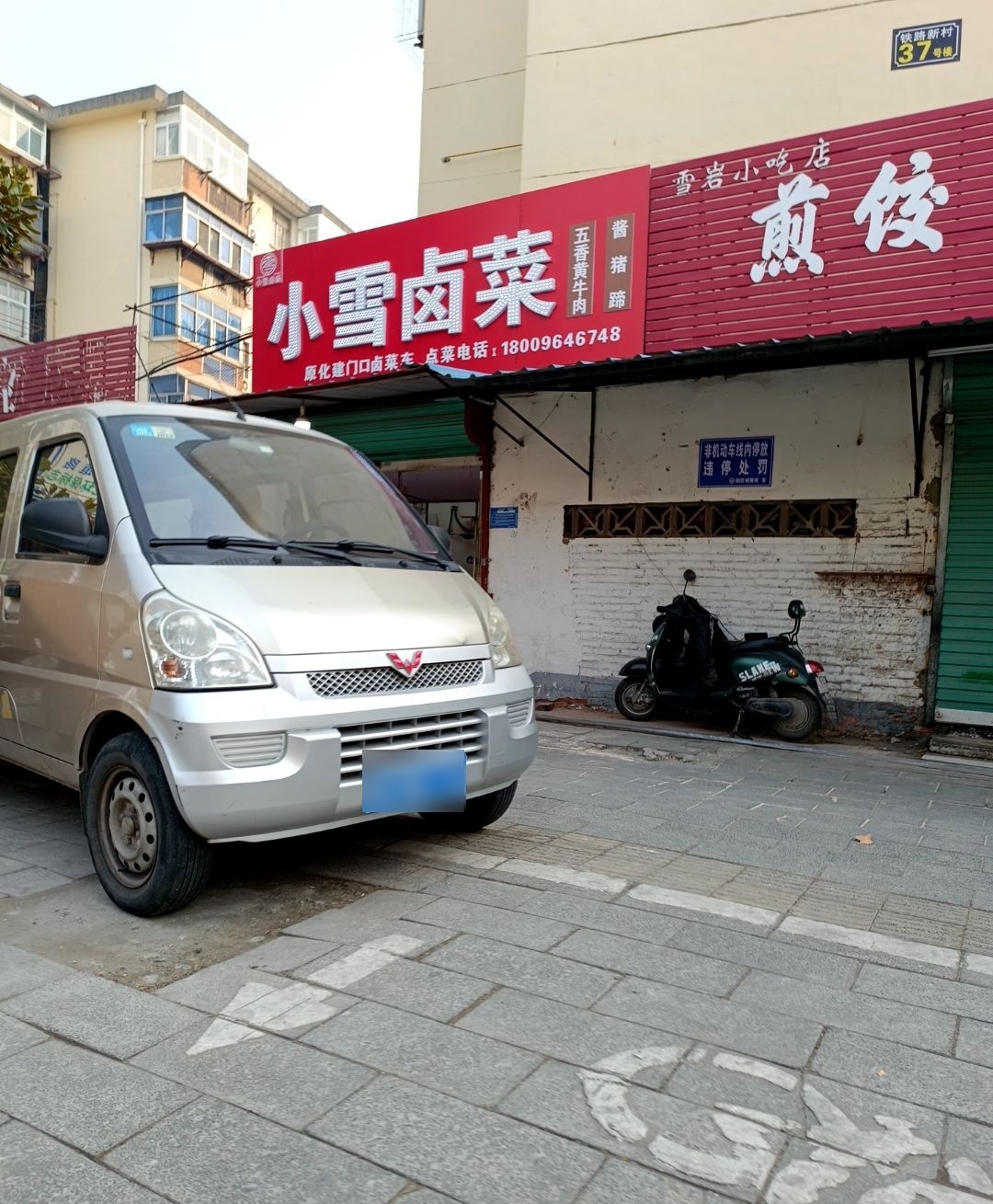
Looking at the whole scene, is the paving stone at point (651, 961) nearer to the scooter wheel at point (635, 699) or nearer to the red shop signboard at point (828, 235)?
the scooter wheel at point (635, 699)

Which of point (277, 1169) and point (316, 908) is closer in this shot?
point (277, 1169)

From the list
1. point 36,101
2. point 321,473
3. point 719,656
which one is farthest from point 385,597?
point 36,101

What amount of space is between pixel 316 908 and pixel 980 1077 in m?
2.24

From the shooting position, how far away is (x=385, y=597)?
3627 mm

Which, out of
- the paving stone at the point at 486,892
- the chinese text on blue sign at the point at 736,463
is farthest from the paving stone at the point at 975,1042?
the chinese text on blue sign at the point at 736,463

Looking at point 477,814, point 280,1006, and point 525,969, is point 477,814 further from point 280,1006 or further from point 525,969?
point 280,1006

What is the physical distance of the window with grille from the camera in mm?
8117

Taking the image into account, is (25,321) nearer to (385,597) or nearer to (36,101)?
(36,101)

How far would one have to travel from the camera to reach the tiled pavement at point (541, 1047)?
194cm

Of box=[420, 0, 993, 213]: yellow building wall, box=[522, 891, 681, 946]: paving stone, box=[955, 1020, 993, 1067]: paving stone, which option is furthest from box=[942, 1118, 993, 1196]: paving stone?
box=[420, 0, 993, 213]: yellow building wall

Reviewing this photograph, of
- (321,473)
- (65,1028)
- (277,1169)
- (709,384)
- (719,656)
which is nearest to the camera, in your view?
(277,1169)

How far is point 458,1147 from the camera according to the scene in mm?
2006

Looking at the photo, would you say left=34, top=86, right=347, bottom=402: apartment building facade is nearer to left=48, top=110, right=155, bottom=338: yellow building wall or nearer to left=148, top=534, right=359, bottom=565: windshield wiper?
left=48, top=110, right=155, bottom=338: yellow building wall

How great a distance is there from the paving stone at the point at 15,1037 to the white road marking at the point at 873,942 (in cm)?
250
